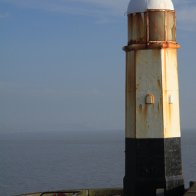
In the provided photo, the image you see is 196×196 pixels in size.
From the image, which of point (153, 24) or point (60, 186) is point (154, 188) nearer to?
point (153, 24)

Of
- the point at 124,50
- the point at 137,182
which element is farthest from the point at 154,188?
the point at 124,50

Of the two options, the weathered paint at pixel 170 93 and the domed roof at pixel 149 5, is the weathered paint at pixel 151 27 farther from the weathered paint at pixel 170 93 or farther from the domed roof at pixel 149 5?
the weathered paint at pixel 170 93

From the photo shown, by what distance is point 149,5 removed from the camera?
11.0 m

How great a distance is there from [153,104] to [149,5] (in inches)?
79.0

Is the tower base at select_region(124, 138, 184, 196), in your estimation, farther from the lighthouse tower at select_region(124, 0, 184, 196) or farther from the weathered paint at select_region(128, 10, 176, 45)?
the weathered paint at select_region(128, 10, 176, 45)

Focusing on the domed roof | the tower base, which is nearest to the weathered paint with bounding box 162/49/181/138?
the tower base

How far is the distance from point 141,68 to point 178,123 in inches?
54.0

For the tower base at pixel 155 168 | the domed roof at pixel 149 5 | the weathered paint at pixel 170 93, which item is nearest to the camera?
the tower base at pixel 155 168

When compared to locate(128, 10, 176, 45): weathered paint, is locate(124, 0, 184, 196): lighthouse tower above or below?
below

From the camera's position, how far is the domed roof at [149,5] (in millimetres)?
11016

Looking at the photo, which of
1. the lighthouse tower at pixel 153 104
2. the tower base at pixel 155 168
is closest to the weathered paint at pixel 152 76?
the lighthouse tower at pixel 153 104

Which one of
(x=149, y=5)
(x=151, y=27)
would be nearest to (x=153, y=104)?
(x=151, y=27)

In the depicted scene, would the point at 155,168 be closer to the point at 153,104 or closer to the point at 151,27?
the point at 153,104

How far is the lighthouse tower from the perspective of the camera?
35.3 ft
